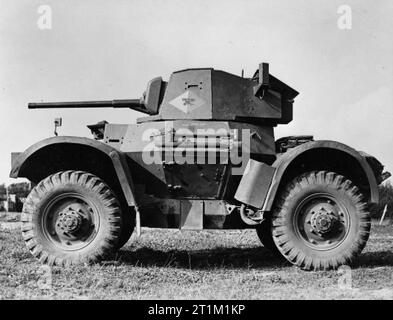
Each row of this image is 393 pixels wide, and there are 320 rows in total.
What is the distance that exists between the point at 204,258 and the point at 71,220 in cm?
258

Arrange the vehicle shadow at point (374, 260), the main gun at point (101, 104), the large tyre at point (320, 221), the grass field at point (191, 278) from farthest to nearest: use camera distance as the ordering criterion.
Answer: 1. the main gun at point (101, 104)
2. the vehicle shadow at point (374, 260)
3. the large tyre at point (320, 221)
4. the grass field at point (191, 278)

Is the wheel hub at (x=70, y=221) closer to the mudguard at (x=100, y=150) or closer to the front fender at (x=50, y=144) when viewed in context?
the mudguard at (x=100, y=150)

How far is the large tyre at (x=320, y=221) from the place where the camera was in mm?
8055

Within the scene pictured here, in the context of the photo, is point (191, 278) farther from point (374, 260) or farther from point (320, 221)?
point (374, 260)

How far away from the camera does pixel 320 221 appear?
8039 millimetres

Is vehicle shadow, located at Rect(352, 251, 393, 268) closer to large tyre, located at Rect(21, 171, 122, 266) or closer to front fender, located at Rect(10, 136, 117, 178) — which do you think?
large tyre, located at Rect(21, 171, 122, 266)

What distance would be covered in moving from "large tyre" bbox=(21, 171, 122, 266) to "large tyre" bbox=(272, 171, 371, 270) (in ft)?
7.58

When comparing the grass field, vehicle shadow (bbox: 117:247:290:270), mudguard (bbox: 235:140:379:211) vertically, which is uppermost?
mudguard (bbox: 235:140:379:211)

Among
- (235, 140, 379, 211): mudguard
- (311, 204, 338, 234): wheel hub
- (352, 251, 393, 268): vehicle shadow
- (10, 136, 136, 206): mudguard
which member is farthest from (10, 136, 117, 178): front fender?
(352, 251, 393, 268): vehicle shadow

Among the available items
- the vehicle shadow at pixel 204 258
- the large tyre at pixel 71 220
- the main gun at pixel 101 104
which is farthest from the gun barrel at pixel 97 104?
the vehicle shadow at pixel 204 258

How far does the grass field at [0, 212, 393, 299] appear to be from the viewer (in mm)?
6386

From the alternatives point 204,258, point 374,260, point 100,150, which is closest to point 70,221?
point 100,150

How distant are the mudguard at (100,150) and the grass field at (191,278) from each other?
1.06 meters
